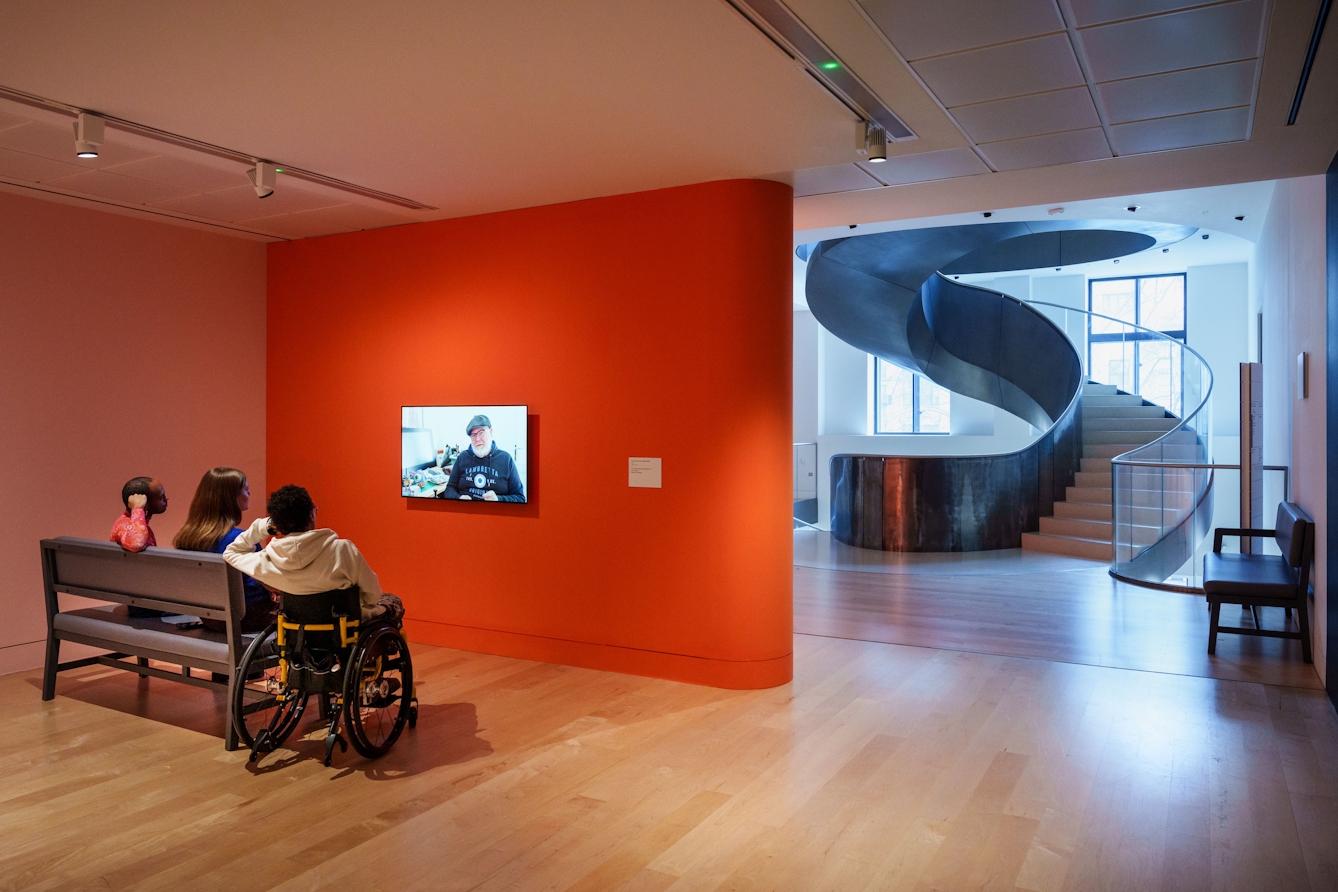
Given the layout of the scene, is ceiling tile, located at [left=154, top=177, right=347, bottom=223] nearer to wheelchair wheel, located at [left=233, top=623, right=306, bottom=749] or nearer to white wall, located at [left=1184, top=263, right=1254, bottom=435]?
wheelchair wheel, located at [left=233, top=623, right=306, bottom=749]

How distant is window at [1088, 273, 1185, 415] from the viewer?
1214 cm

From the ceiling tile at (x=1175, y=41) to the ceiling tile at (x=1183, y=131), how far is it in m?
0.68

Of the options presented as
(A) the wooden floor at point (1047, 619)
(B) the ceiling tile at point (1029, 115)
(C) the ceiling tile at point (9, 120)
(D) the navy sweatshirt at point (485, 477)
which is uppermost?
(C) the ceiling tile at point (9, 120)

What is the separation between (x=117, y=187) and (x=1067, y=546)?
9.44 metres

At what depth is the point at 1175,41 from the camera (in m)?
3.16

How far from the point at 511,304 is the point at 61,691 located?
337 centimetres

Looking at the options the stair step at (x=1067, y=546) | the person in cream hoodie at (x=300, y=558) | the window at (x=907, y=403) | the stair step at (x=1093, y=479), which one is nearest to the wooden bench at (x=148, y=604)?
the person in cream hoodie at (x=300, y=558)

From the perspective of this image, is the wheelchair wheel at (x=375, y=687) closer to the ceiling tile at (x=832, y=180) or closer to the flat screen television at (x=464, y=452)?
the flat screen television at (x=464, y=452)

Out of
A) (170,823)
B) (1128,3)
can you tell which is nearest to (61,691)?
(170,823)

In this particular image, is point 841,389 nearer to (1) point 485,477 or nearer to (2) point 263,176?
(1) point 485,477

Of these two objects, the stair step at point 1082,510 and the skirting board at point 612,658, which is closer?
the skirting board at point 612,658

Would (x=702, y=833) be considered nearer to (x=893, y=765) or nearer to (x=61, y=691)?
(x=893, y=765)

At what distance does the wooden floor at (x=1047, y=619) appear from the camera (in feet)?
Answer: 18.5

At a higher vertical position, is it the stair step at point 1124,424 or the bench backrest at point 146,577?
the stair step at point 1124,424
